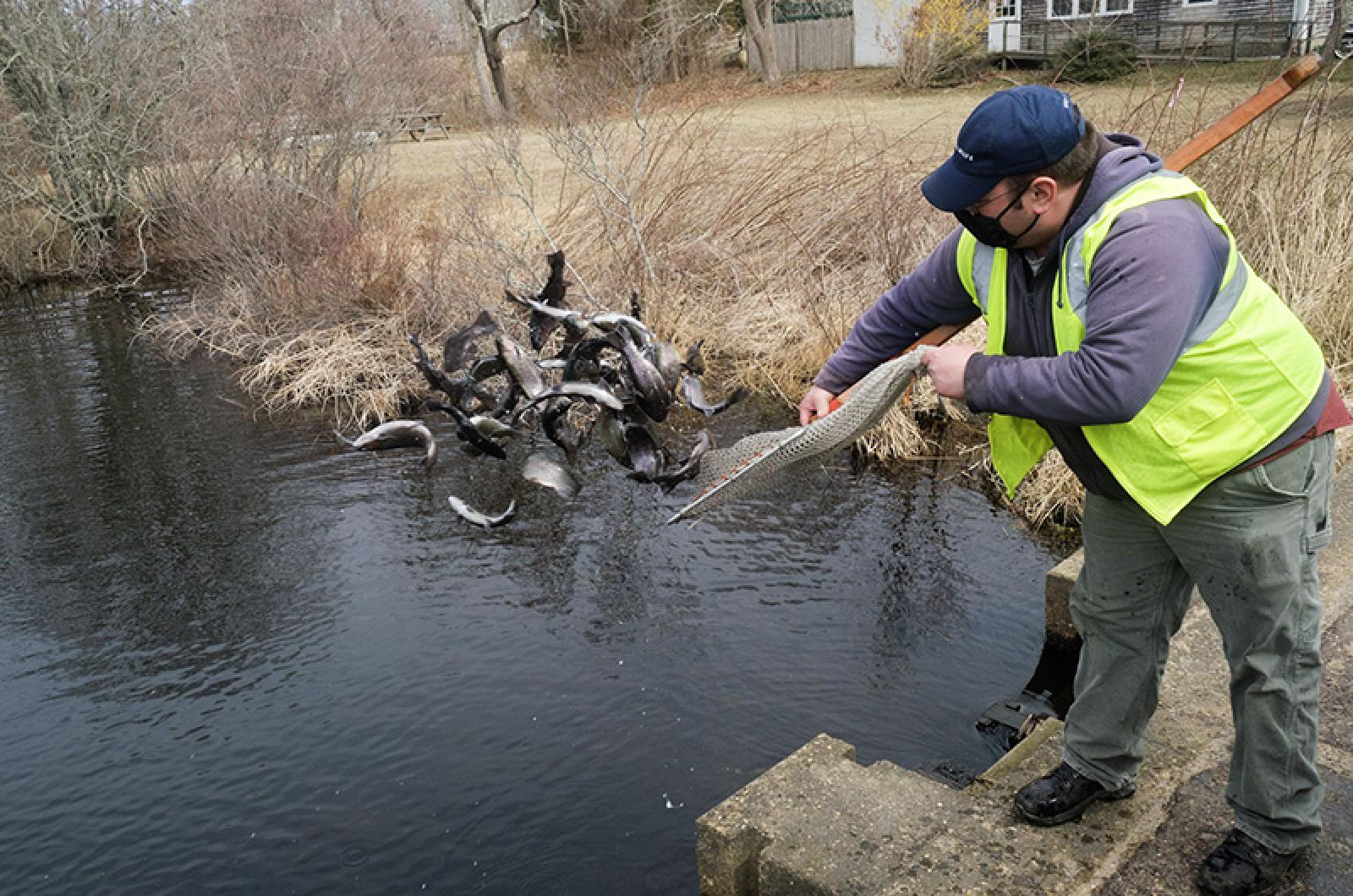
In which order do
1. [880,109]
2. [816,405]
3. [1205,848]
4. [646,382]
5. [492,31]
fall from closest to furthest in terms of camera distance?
[1205,848] < [816,405] < [646,382] < [880,109] < [492,31]

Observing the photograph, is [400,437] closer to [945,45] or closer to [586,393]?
[586,393]

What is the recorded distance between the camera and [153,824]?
4.67 m

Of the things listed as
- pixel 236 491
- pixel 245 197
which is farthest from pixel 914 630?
pixel 245 197

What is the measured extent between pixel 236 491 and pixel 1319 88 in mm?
8163

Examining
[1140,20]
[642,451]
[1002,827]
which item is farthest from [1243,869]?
[1140,20]

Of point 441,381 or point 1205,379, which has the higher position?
point 1205,379

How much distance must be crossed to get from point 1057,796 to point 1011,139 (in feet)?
5.87

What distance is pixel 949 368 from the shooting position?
2.81 meters

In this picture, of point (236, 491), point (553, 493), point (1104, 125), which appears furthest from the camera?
point (1104, 125)

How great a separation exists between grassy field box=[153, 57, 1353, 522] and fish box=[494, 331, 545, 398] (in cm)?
298

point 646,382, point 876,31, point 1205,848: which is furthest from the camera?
point 876,31

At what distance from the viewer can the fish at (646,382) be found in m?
5.65

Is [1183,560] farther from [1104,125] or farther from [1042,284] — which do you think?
[1104,125]

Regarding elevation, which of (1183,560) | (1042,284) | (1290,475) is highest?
(1042,284)
